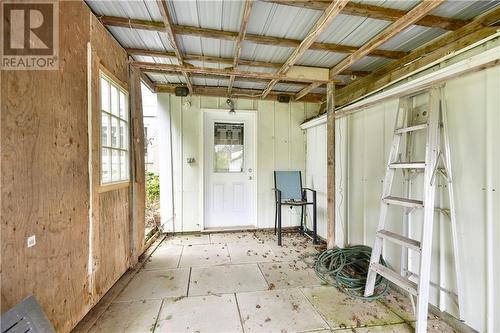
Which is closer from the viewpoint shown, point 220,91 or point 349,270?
point 349,270

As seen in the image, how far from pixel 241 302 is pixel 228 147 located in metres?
2.63

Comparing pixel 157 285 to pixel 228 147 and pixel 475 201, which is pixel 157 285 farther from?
pixel 475 201

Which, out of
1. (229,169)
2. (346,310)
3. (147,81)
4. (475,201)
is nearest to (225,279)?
(346,310)

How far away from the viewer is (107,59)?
213 cm

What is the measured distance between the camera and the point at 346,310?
193 cm

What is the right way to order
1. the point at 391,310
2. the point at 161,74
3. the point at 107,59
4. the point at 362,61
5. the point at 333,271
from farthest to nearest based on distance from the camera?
1. the point at 161,74
2. the point at 362,61
3. the point at 333,271
4. the point at 107,59
5. the point at 391,310

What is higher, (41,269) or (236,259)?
(41,269)

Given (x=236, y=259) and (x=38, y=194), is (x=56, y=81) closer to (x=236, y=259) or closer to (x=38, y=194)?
(x=38, y=194)

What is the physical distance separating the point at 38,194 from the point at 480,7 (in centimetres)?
332

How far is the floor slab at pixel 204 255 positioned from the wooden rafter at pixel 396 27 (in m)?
2.84

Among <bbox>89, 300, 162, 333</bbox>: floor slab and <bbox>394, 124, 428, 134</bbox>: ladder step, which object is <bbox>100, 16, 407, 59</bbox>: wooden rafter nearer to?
<bbox>394, 124, 428, 134</bbox>: ladder step

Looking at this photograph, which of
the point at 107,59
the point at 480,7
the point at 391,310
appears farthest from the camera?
the point at 107,59

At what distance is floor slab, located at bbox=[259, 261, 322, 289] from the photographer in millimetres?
2352

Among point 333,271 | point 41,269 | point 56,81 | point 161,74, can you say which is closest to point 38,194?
point 41,269
